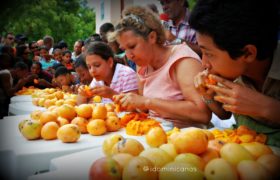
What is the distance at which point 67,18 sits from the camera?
5109 mm

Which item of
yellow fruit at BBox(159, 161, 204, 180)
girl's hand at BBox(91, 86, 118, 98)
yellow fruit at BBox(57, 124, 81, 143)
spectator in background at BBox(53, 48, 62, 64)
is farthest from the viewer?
spectator in background at BBox(53, 48, 62, 64)

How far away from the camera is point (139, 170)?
0.92 meters

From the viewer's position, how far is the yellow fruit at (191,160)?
97cm

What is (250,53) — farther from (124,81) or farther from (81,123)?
(124,81)

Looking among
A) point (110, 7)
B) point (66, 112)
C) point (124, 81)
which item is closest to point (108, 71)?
point (124, 81)

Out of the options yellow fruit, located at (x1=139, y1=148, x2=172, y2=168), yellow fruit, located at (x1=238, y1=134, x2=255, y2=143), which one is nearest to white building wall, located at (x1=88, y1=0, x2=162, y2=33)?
yellow fruit, located at (x1=238, y1=134, x2=255, y2=143)

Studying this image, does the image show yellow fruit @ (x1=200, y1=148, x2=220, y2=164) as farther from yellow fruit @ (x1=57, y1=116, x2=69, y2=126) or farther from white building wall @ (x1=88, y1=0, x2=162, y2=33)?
Answer: white building wall @ (x1=88, y1=0, x2=162, y2=33)

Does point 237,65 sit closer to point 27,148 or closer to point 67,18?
point 27,148

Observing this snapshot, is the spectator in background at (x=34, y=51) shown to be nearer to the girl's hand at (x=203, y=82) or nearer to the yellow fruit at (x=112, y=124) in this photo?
the yellow fruit at (x=112, y=124)

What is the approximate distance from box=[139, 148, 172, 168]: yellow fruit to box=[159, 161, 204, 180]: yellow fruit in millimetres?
67

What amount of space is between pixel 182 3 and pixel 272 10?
241cm

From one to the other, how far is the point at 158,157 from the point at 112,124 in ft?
2.66

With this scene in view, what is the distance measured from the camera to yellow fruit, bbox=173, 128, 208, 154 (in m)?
1.10

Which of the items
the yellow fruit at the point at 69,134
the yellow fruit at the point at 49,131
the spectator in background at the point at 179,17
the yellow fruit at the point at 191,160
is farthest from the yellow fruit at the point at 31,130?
the spectator in background at the point at 179,17
